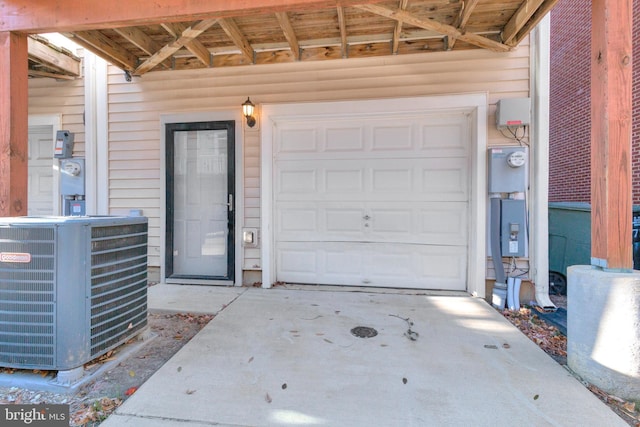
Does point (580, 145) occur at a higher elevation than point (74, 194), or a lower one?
higher

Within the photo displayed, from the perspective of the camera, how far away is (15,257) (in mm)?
1893

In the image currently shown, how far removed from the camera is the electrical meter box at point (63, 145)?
4.35 metres

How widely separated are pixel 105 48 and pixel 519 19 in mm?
4590

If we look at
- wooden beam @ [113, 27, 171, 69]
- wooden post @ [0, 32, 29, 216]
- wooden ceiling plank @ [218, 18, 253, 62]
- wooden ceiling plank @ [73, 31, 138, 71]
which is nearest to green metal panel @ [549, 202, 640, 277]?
wooden ceiling plank @ [218, 18, 253, 62]

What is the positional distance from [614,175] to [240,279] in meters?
3.80

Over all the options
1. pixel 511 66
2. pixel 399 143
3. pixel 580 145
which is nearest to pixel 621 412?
pixel 399 143

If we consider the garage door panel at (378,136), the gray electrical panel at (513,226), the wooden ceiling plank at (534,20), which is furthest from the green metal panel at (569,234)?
the wooden ceiling plank at (534,20)

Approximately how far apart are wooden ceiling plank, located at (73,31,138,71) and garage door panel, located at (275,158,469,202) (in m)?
2.38

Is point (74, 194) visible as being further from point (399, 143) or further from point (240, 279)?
point (399, 143)

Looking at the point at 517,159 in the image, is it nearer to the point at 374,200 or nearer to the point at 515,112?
the point at 515,112

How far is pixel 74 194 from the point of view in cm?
441

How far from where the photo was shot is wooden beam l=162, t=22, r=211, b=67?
3.38 metres

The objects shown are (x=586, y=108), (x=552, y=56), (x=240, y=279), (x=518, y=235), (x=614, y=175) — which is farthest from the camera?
(x=552, y=56)

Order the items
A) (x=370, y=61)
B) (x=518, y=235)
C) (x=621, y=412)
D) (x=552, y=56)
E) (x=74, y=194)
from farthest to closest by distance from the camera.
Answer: (x=552, y=56), (x=74, y=194), (x=370, y=61), (x=518, y=235), (x=621, y=412)
